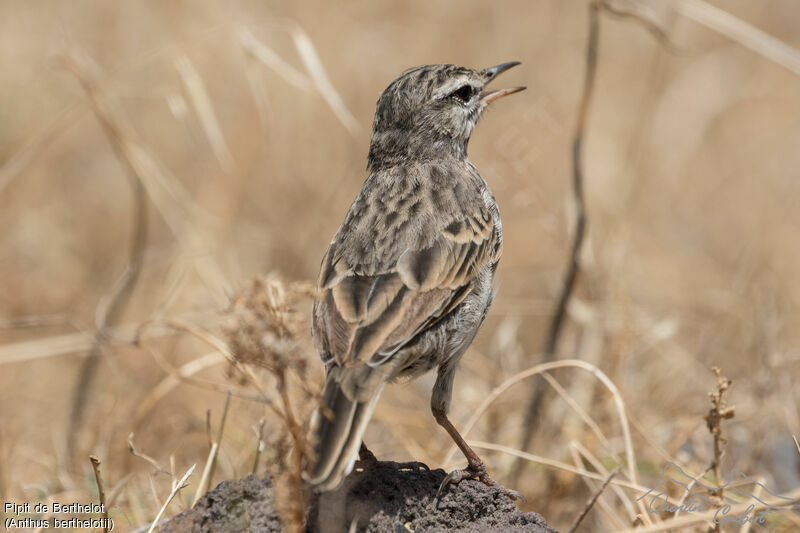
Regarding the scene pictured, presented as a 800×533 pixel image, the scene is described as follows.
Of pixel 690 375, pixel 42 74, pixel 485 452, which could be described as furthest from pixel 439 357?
pixel 42 74

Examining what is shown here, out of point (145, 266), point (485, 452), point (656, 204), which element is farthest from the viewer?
point (656, 204)

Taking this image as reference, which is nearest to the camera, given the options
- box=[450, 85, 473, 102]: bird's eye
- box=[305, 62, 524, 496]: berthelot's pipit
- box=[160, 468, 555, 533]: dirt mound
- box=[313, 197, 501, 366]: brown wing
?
box=[160, 468, 555, 533]: dirt mound

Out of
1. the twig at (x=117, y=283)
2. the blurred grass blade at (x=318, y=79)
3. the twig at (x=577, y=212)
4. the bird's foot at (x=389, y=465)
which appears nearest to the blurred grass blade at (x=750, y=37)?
the twig at (x=577, y=212)

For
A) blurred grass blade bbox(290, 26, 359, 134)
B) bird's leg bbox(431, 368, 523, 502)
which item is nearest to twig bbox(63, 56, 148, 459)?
blurred grass blade bbox(290, 26, 359, 134)

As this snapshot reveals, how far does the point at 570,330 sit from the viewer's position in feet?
30.0

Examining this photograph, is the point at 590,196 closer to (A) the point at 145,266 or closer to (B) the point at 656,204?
(B) the point at 656,204

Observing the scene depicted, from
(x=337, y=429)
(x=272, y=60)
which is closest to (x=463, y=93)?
(x=272, y=60)

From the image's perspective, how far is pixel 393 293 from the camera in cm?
475

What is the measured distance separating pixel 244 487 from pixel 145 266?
20.6 ft

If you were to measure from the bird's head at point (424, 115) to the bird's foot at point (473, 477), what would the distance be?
2028 millimetres

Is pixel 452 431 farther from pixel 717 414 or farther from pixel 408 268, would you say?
pixel 717 414

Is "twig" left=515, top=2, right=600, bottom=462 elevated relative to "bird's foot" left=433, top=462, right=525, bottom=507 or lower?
elevated

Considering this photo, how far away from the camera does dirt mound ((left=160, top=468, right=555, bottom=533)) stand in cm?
411

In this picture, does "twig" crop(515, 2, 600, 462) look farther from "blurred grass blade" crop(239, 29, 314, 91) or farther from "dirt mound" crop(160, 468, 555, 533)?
"dirt mound" crop(160, 468, 555, 533)
